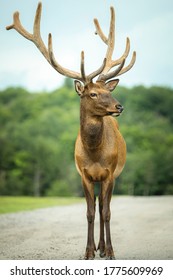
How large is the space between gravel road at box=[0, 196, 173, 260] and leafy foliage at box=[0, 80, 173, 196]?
47.8ft

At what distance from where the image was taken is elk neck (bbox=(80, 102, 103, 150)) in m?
7.00

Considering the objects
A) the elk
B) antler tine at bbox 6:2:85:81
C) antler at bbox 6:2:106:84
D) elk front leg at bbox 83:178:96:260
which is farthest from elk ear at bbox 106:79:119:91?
elk front leg at bbox 83:178:96:260

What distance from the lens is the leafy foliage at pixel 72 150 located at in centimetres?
3142

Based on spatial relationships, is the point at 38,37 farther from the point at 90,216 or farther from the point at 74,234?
the point at 74,234

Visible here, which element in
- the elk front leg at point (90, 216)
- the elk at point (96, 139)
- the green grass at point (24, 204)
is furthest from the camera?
the green grass at point (24, 204)

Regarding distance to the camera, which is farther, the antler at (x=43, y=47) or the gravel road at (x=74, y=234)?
the gravel road at (x=74, y=234)

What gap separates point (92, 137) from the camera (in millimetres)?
7074

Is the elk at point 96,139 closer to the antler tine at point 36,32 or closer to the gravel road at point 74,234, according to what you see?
the antler tine at point 36,32

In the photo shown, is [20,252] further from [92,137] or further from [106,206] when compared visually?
[92,137]

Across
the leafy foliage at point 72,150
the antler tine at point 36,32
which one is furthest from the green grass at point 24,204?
the leafy foliage at point 72,150

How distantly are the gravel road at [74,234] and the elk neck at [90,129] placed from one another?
171 cm

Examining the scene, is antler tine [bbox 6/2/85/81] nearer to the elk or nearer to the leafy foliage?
the elk
